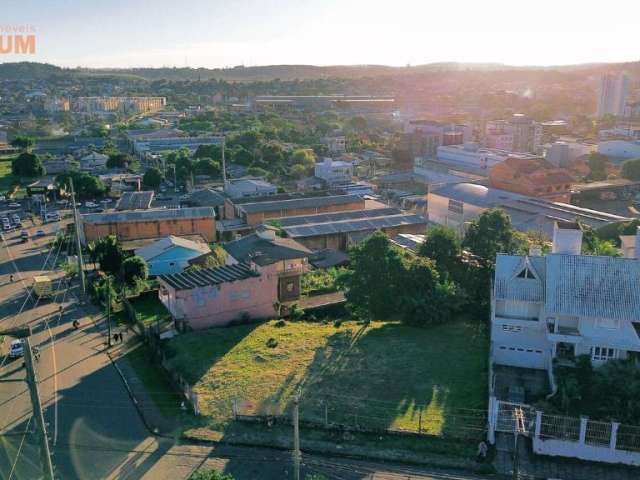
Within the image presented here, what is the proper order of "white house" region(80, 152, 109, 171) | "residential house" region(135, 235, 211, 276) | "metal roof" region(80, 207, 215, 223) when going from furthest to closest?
"white house" region(80, 152, 109, 171)
"metal roof" region(80, 207, 215, 223)
"residential house" region(135, 235, 211, 276)

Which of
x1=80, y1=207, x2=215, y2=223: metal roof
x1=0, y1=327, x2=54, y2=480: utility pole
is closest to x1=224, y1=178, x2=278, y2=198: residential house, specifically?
x1=80, y1=207, x2=215, y2=223: metal roof

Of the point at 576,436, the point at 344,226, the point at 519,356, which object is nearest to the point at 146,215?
the point at 344,226

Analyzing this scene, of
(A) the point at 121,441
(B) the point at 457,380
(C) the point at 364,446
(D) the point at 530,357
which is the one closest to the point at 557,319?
(D) the point at 530,357

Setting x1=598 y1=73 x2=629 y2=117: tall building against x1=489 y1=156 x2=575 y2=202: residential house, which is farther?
x1=598 y1=73 x2=629 y2=117: tall building

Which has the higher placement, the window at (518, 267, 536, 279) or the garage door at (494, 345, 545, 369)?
the window at (518, 267, 536, 279)

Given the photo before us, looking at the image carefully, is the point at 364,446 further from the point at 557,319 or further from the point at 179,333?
the point at 179,333

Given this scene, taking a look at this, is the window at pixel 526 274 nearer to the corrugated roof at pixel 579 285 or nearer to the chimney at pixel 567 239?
the corrugated roof at pixel 579 285

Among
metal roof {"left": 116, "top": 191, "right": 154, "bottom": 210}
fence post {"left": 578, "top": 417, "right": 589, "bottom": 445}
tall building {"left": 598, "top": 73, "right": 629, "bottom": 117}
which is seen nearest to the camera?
fence post {"left": 578, "top": 417, "right": 589, "bottom": 445}

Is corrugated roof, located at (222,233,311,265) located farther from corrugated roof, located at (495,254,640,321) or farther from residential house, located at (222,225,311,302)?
corrugated roof, located at (495,254,640,321)
